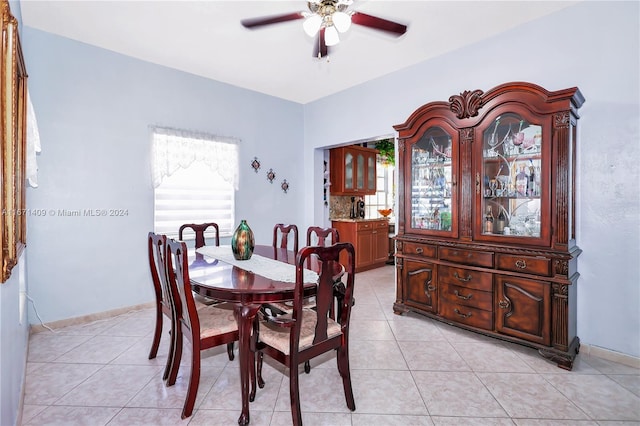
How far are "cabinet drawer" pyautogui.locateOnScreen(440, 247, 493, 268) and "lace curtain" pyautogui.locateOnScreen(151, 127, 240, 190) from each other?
2692 millimetres

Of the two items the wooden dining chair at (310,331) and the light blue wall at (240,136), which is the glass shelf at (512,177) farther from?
the wooden dining chair at (310,331)

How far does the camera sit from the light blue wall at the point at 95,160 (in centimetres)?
295

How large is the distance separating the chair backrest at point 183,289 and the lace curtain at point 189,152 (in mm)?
2041

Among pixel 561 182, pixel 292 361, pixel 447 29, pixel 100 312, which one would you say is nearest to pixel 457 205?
pixel 561 182

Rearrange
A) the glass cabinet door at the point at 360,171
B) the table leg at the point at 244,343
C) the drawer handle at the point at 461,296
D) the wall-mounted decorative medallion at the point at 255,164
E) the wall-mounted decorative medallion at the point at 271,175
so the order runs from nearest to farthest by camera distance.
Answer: the table leg at the point at 244,343 → the drawer handle at the point at 461,296 → the wall-mounted decorative medallion at the point at 255,164 → the wall-mounted decorative medallion at the point at 271,175 → the glass cabinet door at the point at 360,171

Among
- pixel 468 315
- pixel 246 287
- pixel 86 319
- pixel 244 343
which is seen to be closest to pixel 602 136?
pixel 468 315

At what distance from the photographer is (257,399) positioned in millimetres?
1997

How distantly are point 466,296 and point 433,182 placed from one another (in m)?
1.11

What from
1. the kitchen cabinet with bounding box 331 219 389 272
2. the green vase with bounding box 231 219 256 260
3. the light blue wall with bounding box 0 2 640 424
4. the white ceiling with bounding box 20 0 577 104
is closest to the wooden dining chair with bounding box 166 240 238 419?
the green vase with bounding box 231 219 256 260

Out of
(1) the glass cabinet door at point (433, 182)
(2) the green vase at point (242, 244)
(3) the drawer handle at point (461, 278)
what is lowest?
(3) the drawer handle at point (461, 278)

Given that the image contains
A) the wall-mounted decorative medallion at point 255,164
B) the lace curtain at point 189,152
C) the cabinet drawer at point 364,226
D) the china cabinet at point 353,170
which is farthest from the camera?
the china cabinet at point 353,170

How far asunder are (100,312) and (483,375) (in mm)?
3535

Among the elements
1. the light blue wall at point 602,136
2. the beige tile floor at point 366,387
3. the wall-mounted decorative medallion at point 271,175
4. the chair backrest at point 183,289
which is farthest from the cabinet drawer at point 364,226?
the chair backrest at point 183,289

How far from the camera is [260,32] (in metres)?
2.93
